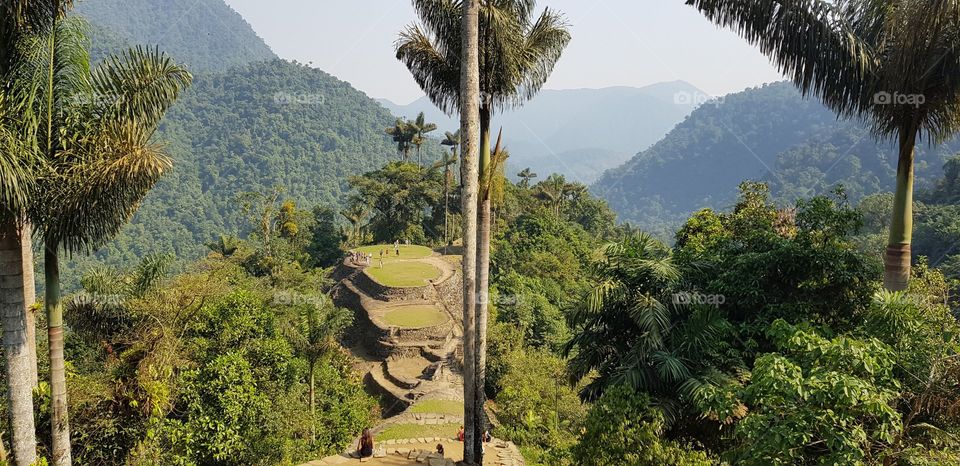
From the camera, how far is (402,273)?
2881 centimetres

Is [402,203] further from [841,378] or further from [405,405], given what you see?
[841,378]

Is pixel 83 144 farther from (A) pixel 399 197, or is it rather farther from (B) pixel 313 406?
(A) pixel 399 197

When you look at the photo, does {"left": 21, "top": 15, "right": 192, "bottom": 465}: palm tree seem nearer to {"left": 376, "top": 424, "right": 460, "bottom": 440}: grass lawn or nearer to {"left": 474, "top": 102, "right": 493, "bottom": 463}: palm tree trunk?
{"left": 474, "top": 102, "right": 493, "bottom": 463}: palm tree trunk

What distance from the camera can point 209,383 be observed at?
9.77m

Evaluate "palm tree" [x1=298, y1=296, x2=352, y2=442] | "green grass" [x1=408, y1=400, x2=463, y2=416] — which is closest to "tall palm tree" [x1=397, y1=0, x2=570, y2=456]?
"palm tree" [x1=298, y1=296, x2=352, y2=442]

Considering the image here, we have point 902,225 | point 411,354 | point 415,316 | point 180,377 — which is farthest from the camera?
point 415,316

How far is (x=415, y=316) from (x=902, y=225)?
21.4m

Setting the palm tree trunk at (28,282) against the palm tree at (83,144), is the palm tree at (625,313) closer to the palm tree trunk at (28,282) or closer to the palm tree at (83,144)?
the palm tree at (83,144)

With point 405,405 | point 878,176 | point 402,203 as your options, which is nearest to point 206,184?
point 402,203

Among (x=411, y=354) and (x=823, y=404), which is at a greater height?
(x=823, y=404)

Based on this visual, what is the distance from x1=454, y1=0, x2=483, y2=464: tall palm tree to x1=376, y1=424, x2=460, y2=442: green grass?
830 centimetres

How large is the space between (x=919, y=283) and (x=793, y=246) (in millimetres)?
2476

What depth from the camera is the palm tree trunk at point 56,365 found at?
6184 millimetres

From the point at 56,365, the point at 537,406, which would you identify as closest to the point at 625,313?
the point at 56,365
